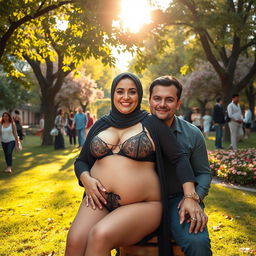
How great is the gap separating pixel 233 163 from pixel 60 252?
6.21 metres

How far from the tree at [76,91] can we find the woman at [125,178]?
38213mm

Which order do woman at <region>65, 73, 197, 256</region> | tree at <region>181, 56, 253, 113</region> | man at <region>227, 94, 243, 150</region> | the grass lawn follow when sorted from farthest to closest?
1. tree at <region>181, 56, 253, 113</region>
2. man at <region>227, 94, 243, 150</region>
3. the grass lawn
4. woman at <region>65, 73, 197, 256</region>

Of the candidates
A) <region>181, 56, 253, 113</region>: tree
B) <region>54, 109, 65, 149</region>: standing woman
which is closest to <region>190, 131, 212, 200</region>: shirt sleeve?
<region>54, 109, 65, 149</region>: standing woman

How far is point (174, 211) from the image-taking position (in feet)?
10.5

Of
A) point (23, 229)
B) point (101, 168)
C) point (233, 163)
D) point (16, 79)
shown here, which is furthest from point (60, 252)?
point (16, 79)

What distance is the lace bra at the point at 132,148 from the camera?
3.02 meters

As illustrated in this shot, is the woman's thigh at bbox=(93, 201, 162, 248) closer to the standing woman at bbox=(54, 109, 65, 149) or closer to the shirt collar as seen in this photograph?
the shirt collar

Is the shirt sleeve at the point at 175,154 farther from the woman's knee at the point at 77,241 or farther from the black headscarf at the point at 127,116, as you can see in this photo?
the woman's knee at the point at 77,241

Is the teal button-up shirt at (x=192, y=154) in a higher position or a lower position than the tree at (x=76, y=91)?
lower

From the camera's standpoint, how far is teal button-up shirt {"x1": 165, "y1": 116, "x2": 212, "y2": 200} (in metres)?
3.40

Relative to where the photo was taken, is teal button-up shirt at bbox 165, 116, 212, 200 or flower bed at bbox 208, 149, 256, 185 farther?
flower bed at bbox 208, 149, 256, 185

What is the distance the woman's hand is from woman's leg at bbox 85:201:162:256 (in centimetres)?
21

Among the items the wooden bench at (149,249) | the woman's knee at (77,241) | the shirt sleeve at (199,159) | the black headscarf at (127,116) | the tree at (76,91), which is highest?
the tree at (76,91)

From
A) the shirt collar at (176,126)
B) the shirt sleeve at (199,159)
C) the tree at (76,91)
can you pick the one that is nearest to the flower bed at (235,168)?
the shirt sleeve at (199,159)
